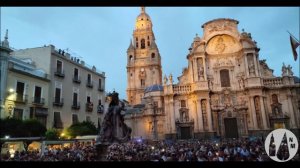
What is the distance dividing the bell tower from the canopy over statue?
4253 centimetres

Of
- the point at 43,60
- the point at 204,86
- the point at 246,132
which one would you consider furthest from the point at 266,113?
the point at 43,60

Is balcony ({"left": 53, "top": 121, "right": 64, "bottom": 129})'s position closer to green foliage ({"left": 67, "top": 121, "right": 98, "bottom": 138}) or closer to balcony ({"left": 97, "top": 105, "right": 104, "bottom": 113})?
green foliage ({"left": 67, "top": 121, "right": 98, "bottom": 138})

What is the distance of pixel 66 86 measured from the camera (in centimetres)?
2516

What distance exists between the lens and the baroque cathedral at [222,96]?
1168 inches

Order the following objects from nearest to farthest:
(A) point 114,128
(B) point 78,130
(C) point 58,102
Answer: (A) point 114,128 → (B) point 78,130 → (C) point 58,102

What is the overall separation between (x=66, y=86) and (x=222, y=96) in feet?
60.0

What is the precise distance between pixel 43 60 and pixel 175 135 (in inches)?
671

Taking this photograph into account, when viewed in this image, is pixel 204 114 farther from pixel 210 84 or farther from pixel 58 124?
pixel 58 124

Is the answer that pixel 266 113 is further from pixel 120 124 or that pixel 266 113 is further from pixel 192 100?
pixel 120 124

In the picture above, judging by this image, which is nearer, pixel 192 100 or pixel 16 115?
pixel 16 115

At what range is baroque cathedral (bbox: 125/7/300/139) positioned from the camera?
29656 mm

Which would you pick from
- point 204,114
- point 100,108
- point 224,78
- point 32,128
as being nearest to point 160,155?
point 32,128

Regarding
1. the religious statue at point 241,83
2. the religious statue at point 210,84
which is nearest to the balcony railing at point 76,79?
the religious statue at point 210,84

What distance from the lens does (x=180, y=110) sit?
3216cm
